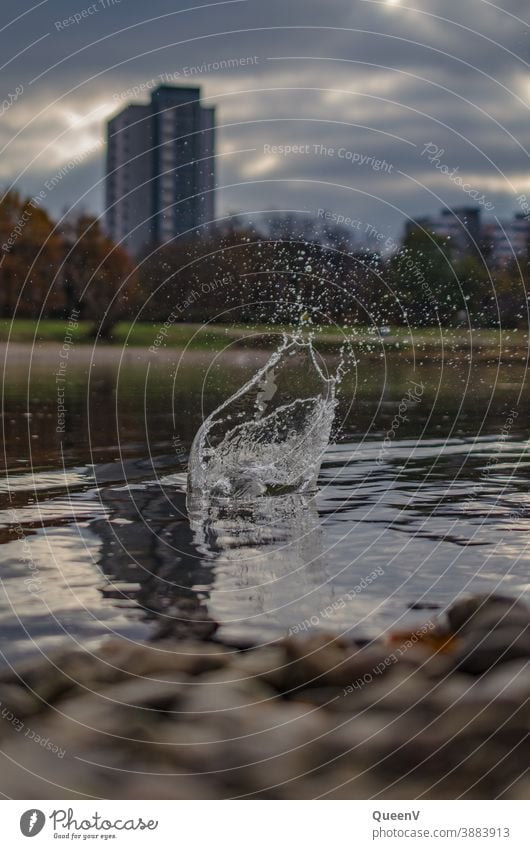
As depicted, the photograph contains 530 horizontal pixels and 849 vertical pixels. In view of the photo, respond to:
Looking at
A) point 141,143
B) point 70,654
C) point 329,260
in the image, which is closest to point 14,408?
point 329,260

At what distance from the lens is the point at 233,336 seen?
32.2 metres

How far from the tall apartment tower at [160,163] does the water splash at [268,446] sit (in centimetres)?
233

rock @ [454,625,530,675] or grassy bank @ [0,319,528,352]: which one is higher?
grassy bank @ [0,319,528,352]

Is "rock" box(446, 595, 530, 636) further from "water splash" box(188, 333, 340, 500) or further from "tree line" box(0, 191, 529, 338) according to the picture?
"tree line" box(0, 191, 529, 338)

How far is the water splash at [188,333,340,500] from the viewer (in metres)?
10.9

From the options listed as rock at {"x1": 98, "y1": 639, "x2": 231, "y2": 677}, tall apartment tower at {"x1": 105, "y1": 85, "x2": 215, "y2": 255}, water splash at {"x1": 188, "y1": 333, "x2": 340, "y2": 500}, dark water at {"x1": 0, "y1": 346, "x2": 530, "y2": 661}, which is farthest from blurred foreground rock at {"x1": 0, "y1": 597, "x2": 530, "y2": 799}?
water splash at {"x1": 188, "y1": 333, "x2": 340, "y2": 500}

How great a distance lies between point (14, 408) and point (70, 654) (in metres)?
14.7

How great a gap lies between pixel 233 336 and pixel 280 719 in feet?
89.3

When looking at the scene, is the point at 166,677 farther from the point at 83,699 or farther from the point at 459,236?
the point at 459,236

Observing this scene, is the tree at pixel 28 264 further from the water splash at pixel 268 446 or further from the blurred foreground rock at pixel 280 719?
the blurred foreground rock at pixel 280 719

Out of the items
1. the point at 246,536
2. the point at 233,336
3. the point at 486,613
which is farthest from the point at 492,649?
the point at 233,336

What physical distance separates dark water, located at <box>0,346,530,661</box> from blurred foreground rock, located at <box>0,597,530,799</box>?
0.55m

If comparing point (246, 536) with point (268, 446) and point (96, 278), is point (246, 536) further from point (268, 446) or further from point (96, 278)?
point (96, 278)

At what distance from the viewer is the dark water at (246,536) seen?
6.99 meters
